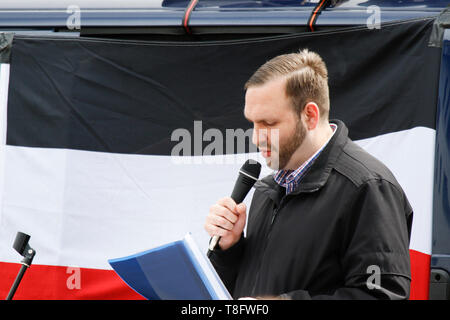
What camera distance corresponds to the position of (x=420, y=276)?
2.60 m

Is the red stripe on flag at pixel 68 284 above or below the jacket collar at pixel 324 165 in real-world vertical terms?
below

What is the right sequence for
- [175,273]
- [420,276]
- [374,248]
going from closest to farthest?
[374,248] → [175,273] → [420,276]

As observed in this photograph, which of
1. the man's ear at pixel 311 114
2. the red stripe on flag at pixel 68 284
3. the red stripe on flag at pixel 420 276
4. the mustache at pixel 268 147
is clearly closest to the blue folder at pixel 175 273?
the mustache at pixel 268 147

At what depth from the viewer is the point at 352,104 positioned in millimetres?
2855

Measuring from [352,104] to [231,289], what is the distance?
1.26 metres

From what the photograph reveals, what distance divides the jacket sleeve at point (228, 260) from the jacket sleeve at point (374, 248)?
1.11 ft

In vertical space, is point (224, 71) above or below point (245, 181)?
above

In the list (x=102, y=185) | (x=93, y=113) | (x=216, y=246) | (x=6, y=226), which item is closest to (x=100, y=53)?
(x=93, y=113)

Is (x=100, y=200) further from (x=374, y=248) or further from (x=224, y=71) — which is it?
(x=374, y=248)

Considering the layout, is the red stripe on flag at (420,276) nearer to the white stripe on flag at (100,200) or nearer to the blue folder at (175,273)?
the white stripe on flag at (100,200)

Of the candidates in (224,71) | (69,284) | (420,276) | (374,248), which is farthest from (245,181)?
(69,284)

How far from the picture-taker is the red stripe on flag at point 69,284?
316 centimetres

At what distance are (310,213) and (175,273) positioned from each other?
39 cm

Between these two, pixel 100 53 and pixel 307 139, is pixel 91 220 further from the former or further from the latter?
pixel 307 139
